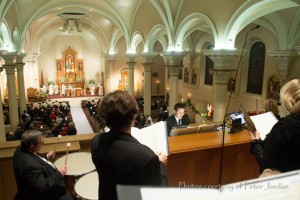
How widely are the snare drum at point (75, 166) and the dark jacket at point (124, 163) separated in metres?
1.51

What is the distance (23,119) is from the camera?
14.4m

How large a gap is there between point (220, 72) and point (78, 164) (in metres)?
6.88

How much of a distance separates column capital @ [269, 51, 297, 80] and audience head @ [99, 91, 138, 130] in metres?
12.1

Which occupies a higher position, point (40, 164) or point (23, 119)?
point (40, 164)

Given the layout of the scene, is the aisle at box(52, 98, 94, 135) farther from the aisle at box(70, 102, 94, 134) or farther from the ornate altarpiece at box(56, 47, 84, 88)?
the ornate altarpiece at box(56, 47, 84, 88)

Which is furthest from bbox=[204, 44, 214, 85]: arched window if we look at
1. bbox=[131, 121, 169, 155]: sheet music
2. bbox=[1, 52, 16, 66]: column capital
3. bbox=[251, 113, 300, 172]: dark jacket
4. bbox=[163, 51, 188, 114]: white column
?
bbox=[251, 113, 300, 172]: dark jacket

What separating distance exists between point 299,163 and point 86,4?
16.8 meters

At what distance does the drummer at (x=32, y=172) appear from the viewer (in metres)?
2.54

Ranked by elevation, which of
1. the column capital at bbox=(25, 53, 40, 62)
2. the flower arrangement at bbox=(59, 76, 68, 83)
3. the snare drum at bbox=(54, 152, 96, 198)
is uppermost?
the column capital at bbox=(25, 53, 40, 62)

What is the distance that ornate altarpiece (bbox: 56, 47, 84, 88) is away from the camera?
1137 inches

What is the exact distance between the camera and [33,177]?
8.33 feet

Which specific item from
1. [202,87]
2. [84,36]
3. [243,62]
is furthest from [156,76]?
[243,62]

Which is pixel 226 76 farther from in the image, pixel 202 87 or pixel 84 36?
pixel 84 36

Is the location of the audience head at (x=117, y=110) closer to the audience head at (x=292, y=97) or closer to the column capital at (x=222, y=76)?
the audience head at (x=292, y=97)
